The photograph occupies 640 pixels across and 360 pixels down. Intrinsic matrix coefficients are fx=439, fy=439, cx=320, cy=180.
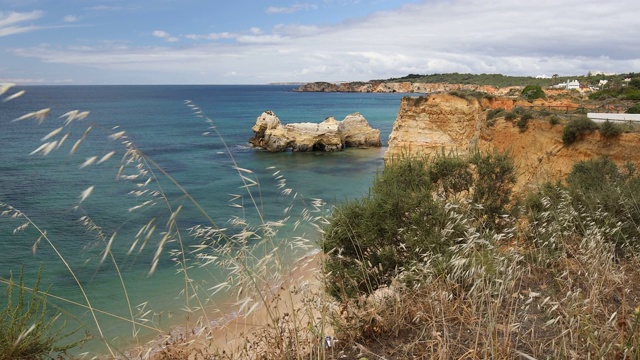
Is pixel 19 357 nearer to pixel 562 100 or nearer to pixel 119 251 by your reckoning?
pixel 119 251

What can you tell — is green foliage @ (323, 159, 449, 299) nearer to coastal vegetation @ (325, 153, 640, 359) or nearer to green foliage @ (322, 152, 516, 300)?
green foliage @ (322, 152, 516, 300)

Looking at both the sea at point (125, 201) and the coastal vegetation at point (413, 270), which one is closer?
the coastal vegetation at point (413, 270)

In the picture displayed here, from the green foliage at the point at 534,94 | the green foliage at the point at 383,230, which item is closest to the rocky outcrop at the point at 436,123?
the green foliage at the point at 534,94

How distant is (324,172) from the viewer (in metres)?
34.4

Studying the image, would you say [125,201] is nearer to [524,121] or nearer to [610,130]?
[524,121]

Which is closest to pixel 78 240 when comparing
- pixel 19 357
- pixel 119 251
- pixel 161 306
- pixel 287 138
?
pixel 119 251


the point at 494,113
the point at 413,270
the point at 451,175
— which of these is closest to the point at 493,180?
the point at 451,175

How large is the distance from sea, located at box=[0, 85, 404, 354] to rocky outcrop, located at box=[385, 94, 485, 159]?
4.44 meters

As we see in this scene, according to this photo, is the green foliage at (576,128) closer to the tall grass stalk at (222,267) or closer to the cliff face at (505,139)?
the cliff face at (505,139)

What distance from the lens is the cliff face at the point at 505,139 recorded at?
16453 mm

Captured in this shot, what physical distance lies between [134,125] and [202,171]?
3260 centimetres

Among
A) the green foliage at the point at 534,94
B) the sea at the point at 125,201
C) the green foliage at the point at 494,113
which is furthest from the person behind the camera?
the green foliage at the point at 534,94

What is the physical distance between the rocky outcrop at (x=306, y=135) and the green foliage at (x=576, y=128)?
28.8 meters

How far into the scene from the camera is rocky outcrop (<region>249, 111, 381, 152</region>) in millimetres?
44125
